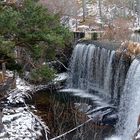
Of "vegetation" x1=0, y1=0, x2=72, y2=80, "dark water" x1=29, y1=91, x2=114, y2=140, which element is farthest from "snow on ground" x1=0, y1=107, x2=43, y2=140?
"vegetation" x1=0, y1=0, x2=72, y2=80

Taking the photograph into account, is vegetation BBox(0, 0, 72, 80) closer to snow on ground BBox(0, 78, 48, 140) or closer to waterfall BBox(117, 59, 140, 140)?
snow on ground BBox(0, 78, 48, 140)

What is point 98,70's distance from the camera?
21875mm

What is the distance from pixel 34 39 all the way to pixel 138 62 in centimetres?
766

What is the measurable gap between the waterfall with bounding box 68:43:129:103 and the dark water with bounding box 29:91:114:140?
166cm

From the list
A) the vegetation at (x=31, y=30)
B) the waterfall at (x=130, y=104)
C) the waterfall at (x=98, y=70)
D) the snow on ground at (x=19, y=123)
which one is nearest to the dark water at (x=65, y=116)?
the snow on ground at (x=19, y=123)

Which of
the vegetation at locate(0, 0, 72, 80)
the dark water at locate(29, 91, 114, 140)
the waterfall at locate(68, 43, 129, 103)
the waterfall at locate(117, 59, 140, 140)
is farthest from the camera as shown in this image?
the waterfall at locate(68, 43, 129, 103)

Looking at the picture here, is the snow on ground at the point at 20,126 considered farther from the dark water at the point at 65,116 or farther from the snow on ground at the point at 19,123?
the dark water at the point at 65,116

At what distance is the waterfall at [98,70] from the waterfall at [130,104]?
1.58 m

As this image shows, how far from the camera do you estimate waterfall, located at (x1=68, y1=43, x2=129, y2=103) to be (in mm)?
19547

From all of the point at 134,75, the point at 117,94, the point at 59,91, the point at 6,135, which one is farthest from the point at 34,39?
the point at 59,91

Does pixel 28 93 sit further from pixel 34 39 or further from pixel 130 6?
pixel 130 6

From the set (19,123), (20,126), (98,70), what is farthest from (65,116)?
(98,70)

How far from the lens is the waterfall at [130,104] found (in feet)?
48.8

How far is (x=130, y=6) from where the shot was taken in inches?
1689
